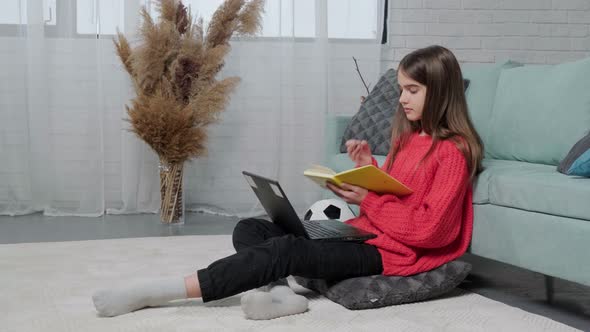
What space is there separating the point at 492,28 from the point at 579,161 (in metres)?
2.55

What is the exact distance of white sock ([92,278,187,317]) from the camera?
2098mm

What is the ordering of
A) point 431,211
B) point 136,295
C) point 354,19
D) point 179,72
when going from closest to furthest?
point 136,295
point 431,211
point 179,72
point 354,19

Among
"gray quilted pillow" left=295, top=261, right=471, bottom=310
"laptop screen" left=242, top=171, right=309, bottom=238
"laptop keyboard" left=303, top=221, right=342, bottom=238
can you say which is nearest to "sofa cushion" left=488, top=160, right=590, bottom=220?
"gray quilted pillow" left=295, top=261, right=471, bottom=310

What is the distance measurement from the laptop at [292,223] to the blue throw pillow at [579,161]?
0.64 metres

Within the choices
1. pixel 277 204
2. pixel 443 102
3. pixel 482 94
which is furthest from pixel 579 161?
pixel 482 94

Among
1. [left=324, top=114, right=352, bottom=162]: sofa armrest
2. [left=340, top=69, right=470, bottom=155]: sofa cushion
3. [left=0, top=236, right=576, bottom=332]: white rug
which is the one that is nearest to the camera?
[left=0, top=236, right=576, bottom=332]: white rug

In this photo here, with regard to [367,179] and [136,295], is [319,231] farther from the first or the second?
[136,295]

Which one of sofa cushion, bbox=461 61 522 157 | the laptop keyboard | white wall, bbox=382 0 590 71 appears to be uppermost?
white wall, bbox=382 0 590 71

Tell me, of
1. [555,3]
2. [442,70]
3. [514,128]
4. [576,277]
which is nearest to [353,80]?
[555,3]

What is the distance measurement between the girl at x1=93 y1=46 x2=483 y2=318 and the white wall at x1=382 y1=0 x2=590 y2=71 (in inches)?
91.4

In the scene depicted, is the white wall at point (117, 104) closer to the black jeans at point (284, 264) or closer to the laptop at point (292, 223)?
the laptop at point (292, 223)

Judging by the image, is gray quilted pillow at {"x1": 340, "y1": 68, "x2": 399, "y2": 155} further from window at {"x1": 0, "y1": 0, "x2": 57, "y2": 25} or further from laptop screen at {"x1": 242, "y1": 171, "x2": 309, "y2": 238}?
window at {"x1": 0, "y1": 0, "x2": 57, "y2": 25}

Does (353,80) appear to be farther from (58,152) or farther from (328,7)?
(58,152)

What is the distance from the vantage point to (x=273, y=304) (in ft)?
7.01
